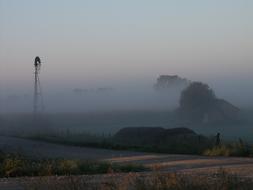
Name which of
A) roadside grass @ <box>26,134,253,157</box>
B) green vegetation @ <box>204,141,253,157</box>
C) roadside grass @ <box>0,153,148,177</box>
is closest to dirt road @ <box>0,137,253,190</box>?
roadside grass @ <box>0,153,148,177</box>

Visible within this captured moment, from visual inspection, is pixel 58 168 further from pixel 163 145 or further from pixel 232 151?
pixel 163 145

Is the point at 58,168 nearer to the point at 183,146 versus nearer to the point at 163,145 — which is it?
the point at 183,146

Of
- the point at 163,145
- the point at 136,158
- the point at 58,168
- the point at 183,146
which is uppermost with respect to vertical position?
the point at 163,145

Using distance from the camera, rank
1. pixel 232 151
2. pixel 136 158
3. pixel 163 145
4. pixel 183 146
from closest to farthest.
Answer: pixel 136 158
pixel 232 151
pixel 183 146
pixel 163 145

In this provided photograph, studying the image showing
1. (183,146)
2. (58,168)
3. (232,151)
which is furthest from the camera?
(183,146)

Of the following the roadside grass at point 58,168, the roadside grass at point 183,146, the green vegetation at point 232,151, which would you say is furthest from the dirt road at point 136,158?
the roadside grass at point 183,146

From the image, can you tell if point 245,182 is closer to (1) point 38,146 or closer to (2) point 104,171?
(2) point 104,171

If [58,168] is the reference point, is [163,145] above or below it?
above

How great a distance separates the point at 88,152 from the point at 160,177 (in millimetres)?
29070

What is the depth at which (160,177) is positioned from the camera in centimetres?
1606

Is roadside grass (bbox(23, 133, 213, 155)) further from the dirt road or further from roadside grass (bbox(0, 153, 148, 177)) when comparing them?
roadside grass (bbox(0, 153, 148, 177))

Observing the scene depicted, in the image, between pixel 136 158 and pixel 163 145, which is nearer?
pixel 136 158

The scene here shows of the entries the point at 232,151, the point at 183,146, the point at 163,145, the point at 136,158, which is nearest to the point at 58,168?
the point at 136,158

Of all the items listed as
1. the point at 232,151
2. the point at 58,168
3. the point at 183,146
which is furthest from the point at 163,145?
the point at 58,168
